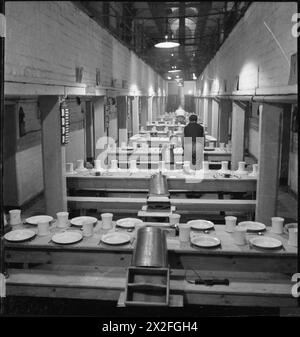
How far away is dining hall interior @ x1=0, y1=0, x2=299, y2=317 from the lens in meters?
3.77

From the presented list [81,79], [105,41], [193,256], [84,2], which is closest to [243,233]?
[193,256]

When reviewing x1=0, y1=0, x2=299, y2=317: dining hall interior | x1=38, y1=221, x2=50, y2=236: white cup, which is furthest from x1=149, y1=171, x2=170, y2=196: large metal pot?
x1=38, y1=221, x2=50, y2=236: white cup

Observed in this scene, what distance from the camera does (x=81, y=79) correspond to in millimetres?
Result: 7613

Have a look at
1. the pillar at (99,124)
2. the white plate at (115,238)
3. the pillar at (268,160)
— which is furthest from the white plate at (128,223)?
the pillar at (99,124)

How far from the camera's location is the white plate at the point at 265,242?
3959mm

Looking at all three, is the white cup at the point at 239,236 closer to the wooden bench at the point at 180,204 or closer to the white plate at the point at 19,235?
the white plate at the point at 19,235

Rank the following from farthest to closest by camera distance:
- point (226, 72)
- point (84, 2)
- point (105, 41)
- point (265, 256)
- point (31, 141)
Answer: point (226, 72), point (105, 41), point (31, 141), point (265, 256), point (84, 2)

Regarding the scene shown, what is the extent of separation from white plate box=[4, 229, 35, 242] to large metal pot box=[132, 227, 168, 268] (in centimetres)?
130

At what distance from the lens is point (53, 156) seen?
20.2ft

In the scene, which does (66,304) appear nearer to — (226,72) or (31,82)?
(31,82)

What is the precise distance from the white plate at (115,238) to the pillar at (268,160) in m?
2.67

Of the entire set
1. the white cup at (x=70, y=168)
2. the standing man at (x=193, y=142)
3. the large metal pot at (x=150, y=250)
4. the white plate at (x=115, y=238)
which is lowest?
the white plate at (x=115, y=238)

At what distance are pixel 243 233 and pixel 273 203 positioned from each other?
2189mm

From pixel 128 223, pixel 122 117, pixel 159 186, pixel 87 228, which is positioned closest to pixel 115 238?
pixel 87 228
